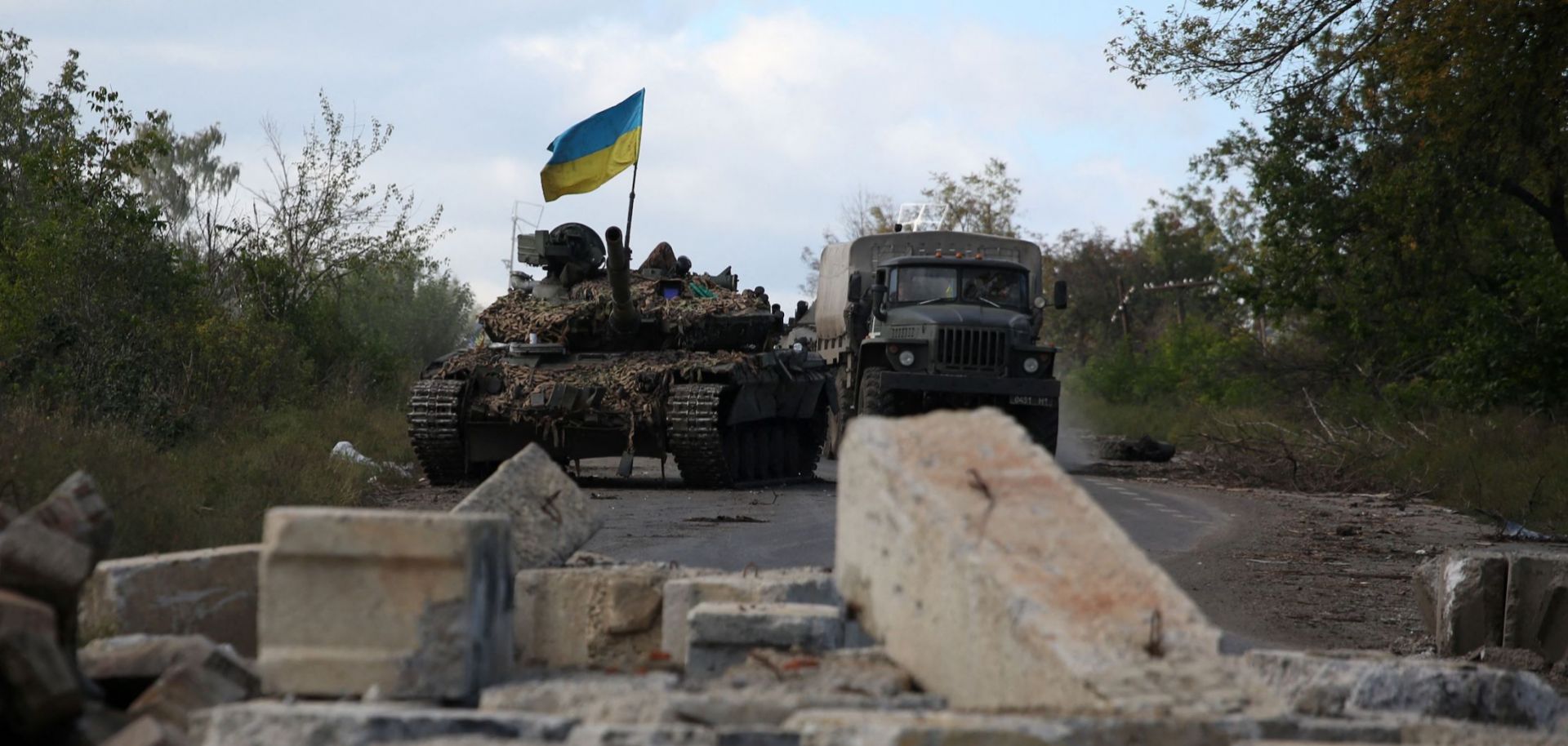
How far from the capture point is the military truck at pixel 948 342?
19844 mm

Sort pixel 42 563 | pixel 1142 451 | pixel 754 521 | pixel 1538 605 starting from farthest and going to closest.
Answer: pixel 1142 451
pixel 754 521
pixel 1538 605
pixel 42 563

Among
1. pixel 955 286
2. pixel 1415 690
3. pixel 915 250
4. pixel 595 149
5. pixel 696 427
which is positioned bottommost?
pixel 1415 690

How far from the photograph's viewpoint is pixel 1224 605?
29.8 feet

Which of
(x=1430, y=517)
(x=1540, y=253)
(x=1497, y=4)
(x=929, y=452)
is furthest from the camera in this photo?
(x=1540, y=253)

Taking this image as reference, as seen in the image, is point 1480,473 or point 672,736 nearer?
point 672,736

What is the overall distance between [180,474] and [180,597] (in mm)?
6573

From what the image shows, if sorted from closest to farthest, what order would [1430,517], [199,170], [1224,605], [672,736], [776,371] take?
1. [672,736]
2. [1224,605]
3. [1430,517]
4. [776,371]
5. [199,170]

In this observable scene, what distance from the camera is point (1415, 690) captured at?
468 cm

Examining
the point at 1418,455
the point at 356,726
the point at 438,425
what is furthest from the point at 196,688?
the point at 1418,455

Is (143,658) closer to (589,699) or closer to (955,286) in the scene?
(589,699)

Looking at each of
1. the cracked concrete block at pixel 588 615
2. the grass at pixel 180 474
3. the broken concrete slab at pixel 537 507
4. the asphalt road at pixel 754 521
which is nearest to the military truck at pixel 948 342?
the asphalt road at pixel 754 521

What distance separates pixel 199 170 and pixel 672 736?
56336 mm

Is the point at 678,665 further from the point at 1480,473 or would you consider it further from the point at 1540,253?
the point at 1540,253

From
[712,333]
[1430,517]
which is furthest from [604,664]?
[712,333]
